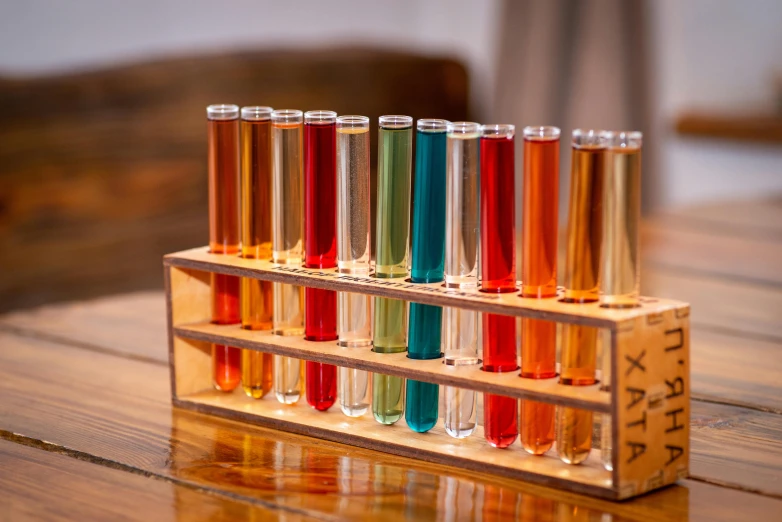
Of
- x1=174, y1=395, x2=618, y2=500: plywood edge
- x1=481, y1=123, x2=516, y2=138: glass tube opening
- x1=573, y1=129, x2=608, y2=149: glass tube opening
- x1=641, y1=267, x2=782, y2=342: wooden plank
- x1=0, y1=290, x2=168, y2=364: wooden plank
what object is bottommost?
x1=174, y1=395, x2=618, y2=500: plywood edge

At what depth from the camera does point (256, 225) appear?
3.52 ft

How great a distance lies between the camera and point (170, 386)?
1171mm

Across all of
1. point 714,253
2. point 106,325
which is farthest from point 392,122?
point 714,253

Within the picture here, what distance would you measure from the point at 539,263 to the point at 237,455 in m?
0.32

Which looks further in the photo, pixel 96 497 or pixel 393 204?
pixel 393 204

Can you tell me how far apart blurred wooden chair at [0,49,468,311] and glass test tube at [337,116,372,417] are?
4.58ft

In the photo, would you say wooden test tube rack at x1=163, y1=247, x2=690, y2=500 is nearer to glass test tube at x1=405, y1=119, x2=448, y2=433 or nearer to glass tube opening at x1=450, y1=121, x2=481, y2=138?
glass test tube at x1=405, y1=119, x2=448, y2=433

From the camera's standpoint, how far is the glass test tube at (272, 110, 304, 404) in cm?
103

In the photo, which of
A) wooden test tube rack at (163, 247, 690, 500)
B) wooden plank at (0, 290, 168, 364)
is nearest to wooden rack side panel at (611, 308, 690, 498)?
wooden test tube rack at (163, 247, 690, 500)

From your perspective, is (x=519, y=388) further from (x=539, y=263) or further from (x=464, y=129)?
(x=464, y=129)

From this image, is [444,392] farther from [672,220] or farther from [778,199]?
[778,199]

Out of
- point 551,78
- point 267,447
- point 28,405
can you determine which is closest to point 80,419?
point 28,405

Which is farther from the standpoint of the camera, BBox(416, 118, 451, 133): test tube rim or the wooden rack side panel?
BBox(416, 118, 451, 133): test tube rim

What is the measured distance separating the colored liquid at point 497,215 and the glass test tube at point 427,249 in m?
0.05
